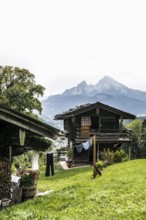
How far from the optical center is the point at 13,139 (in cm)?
1476

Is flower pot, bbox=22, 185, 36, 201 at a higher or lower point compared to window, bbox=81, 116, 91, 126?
lower

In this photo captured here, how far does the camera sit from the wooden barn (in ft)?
40.5

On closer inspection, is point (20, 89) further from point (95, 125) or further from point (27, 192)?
point (27, 192)

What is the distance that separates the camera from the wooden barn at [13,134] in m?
12.4

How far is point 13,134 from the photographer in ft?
47.8

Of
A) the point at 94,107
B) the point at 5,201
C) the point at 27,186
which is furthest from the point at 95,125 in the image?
the point at 5,201

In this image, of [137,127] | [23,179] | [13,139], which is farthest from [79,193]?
[137,127]

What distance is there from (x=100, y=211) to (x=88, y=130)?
2517cm

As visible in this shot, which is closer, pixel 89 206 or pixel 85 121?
pixel 89 206

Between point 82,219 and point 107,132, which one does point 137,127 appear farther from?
point 82,219

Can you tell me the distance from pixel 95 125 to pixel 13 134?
25.0 metres

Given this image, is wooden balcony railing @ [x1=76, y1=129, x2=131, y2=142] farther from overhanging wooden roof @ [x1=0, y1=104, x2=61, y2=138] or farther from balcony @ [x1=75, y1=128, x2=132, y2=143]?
overhanging wooden roof @ [x1=0, y1=104, x2=61, y2=138]

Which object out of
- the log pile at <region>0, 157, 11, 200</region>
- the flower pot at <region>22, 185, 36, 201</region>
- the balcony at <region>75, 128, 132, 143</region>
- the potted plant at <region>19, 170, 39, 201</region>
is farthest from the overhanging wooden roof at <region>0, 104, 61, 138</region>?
the balcony at <region>75, 128, 132, 143</region>

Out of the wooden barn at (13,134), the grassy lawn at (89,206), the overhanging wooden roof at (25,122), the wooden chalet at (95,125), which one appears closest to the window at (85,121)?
the wooden chalet at (95,125)
